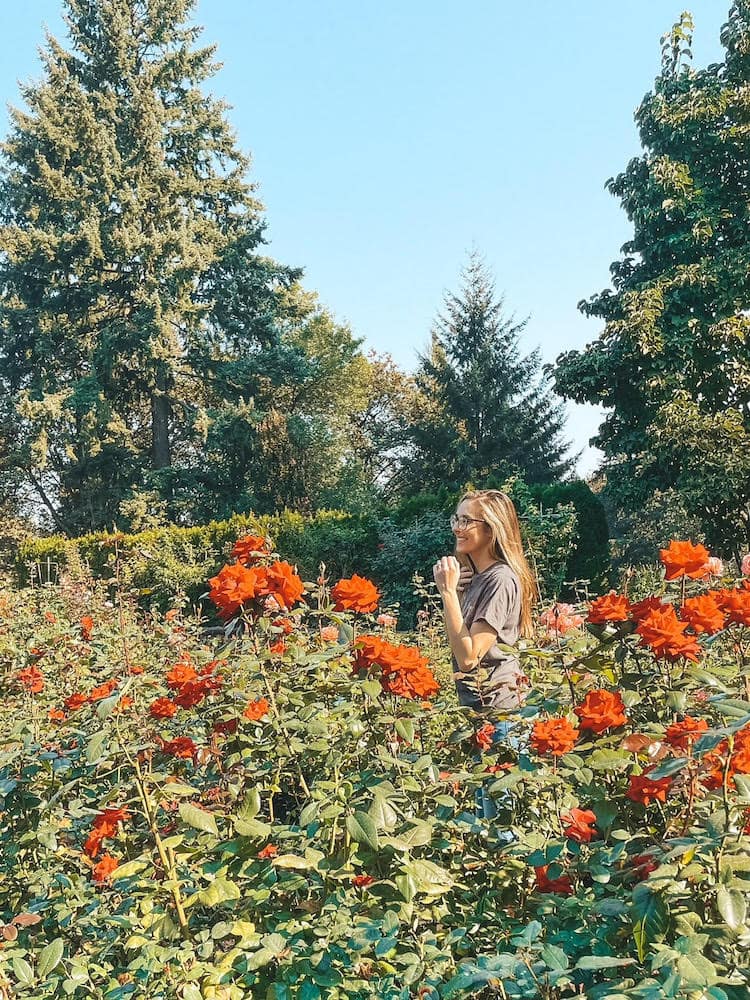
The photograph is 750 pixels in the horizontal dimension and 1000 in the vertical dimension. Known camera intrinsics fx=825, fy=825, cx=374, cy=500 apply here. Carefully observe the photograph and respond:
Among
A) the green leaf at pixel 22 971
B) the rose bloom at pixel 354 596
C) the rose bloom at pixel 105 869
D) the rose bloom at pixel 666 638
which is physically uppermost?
the rose bloom at pixel 354 596

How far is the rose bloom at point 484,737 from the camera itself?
2.15 meters

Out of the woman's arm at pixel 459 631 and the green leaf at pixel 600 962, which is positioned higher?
the woman's arm at pixel 459 631

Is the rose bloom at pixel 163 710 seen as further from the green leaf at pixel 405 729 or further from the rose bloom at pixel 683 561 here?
the rose bloom at pixel 683 561

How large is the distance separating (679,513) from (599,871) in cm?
1782

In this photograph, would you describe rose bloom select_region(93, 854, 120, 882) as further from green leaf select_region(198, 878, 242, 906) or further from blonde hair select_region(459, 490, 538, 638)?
blonde hair select_region(459, 490, 538, 638)

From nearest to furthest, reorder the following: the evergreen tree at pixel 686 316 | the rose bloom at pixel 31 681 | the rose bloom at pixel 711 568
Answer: the rose bloom at pixel 711 568 < the rose bloom at pixel 31 681 < the evergreen tree at pixel 686 316

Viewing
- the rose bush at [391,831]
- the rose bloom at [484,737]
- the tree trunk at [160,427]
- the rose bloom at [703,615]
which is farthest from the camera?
the tree trunk at [160,427]

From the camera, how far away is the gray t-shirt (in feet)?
8.80

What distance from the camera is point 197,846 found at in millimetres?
2104

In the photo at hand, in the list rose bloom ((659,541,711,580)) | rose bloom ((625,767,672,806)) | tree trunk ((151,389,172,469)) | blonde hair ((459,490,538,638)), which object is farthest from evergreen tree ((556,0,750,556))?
tree trunk ((151,389,172,469))

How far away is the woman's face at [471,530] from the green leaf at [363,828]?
55.0 inches

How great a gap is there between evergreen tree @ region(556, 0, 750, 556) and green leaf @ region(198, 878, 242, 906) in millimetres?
11387

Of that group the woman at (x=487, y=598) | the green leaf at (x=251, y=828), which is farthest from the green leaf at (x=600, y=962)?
the woman at (x=487, y=598)

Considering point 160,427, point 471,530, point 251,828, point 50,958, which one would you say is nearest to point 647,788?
point 251,828
